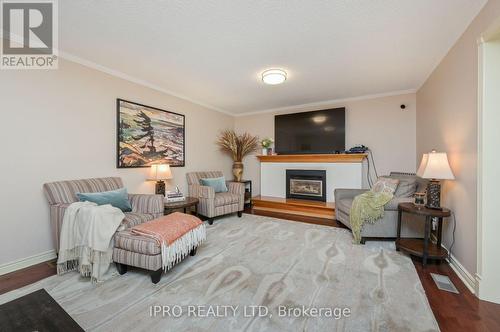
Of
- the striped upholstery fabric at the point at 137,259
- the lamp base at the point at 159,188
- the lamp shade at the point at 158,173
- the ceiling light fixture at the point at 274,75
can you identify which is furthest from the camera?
the lamp base at the point at 159,188

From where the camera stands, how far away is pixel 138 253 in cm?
194

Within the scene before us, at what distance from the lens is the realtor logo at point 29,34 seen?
1.84 m

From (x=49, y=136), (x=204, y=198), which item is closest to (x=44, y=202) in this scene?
(x=49, y=136)

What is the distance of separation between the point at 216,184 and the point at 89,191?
211 cm

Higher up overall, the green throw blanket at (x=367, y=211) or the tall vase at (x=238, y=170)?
the tall vase at (x=238, y=170)

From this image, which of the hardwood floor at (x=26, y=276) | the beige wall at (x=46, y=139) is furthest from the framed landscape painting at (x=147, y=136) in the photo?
the hardwood floor at (x=26, y=276)

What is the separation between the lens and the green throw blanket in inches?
108

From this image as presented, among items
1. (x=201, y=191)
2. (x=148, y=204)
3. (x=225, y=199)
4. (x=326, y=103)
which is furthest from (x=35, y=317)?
(x=326, y=103)

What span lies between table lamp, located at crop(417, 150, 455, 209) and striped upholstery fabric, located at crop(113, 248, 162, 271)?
2.78 metres

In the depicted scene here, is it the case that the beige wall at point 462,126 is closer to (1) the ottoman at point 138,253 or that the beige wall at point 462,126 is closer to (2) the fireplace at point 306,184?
(2) the fireplace at point 306,184

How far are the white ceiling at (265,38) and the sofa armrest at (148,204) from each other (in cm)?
176

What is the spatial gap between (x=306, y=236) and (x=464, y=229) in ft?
5.47

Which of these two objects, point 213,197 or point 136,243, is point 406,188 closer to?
point 213,197

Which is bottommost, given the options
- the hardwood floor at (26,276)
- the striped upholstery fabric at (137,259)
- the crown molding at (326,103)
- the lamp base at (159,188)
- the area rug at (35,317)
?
the hardwood floor at (26,276)
